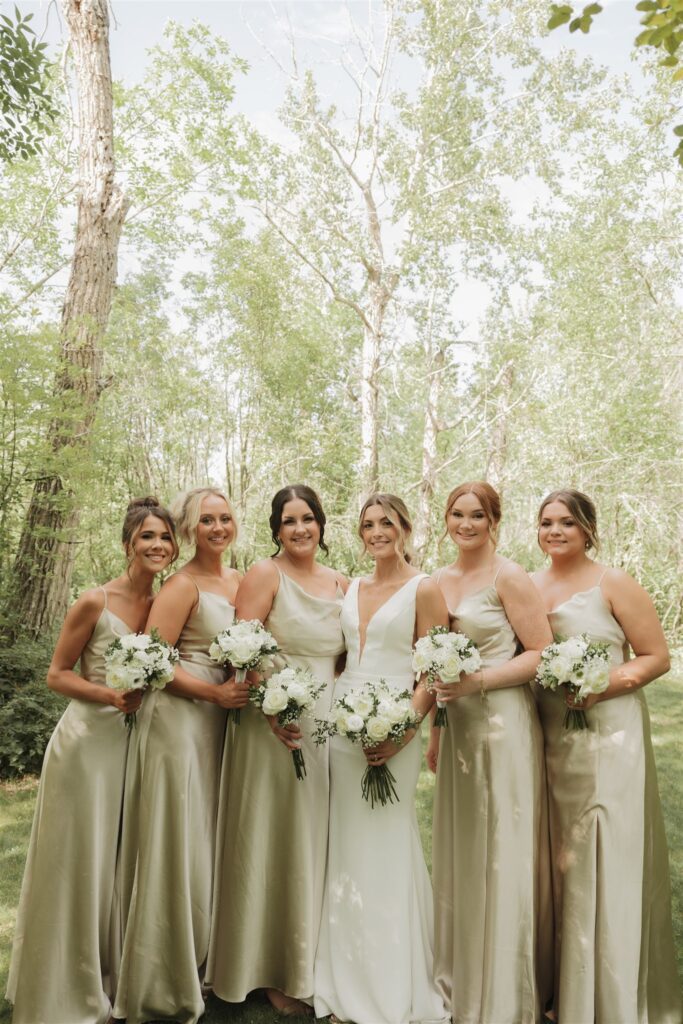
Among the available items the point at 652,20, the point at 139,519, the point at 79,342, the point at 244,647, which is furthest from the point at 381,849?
the point at 79,342

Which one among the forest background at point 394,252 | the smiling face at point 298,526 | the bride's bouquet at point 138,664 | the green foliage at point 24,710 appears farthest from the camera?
the forest background at point 394,252

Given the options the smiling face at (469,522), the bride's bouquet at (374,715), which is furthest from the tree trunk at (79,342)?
the bride's bouquet at (374,715)

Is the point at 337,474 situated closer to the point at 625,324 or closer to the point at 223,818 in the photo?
the point at 625,324

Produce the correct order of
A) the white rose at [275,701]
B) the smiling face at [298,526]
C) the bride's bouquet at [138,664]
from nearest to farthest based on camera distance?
1. the bride's bouquet at [138,664]
2. the white rose at [275,701]
3. the smiling face at [298,526]

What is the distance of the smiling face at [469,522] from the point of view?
3930 millimetres

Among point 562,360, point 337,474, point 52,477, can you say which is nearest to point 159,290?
point 337,474

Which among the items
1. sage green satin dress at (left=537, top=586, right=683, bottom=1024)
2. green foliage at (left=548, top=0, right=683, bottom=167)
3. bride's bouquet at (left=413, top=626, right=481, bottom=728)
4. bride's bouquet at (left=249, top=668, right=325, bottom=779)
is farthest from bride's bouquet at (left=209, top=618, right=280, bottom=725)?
green foliage at (left=548, top=0, right=683, bottom=167)

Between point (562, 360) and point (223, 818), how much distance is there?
601 inches

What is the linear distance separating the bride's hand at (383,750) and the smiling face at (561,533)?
1191mm

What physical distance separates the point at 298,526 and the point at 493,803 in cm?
168

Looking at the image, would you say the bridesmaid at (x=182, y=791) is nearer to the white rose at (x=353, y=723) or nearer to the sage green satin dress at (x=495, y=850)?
the white rose at (x=353, y=723)

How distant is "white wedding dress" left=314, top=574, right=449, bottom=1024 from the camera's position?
3.74 m

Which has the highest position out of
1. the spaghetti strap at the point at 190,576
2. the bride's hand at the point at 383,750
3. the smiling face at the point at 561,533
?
the smiling face at the point at 561,533

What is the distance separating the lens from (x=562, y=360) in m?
17.3
